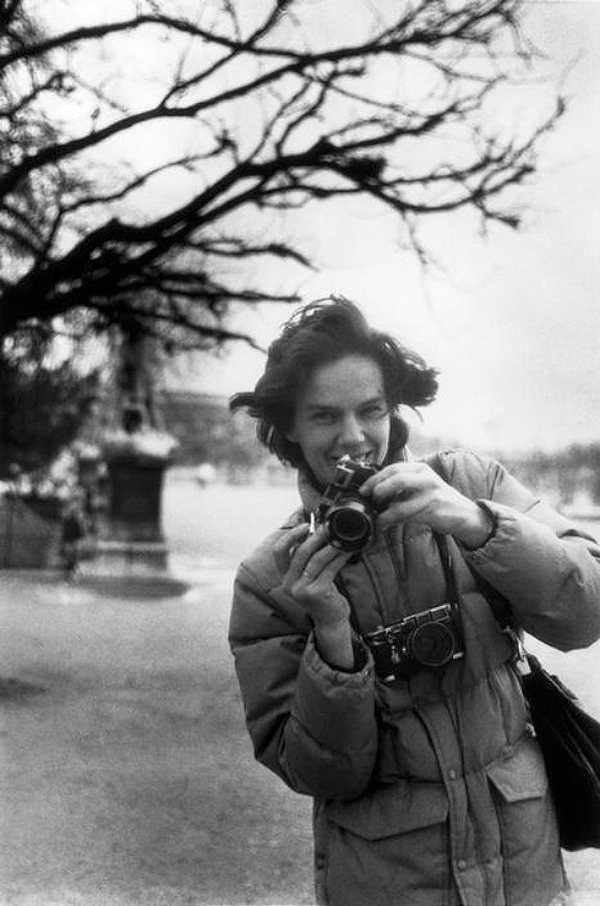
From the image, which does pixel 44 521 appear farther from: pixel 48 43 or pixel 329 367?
pixel 329 367

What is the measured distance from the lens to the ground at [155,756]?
3209 mm

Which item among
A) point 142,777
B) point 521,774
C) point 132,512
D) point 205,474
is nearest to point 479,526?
point 521,774

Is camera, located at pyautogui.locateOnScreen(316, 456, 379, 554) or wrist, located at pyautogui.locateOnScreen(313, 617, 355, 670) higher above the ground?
camera, located at pyautogui.locateOnScreen(316, 456, 379, 554)

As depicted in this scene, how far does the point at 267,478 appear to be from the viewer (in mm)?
4246

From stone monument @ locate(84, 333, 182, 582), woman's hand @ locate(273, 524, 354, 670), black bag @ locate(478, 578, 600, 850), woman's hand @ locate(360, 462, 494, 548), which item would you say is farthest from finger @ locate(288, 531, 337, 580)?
stone monument @ locate(84, 333, 182, 582)

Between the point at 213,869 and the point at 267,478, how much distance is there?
1.62 m

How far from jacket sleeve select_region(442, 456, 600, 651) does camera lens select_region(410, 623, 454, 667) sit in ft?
0.39

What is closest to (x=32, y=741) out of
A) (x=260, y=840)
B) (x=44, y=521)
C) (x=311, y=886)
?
(x=260, y=840)

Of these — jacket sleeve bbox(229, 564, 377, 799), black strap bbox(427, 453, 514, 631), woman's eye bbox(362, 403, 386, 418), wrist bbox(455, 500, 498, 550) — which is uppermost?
woman's eye bbox(362, 403, 386, 418)

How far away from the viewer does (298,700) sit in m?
1.58

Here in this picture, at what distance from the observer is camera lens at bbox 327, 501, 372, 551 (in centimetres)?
149

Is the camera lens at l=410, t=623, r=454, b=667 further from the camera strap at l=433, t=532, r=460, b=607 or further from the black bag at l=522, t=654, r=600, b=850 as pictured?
the black bag at l=522, t=654, r=600, b=850

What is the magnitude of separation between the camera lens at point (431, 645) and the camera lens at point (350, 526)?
210 millimetres

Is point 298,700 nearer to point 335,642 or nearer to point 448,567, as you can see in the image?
point 335,642
